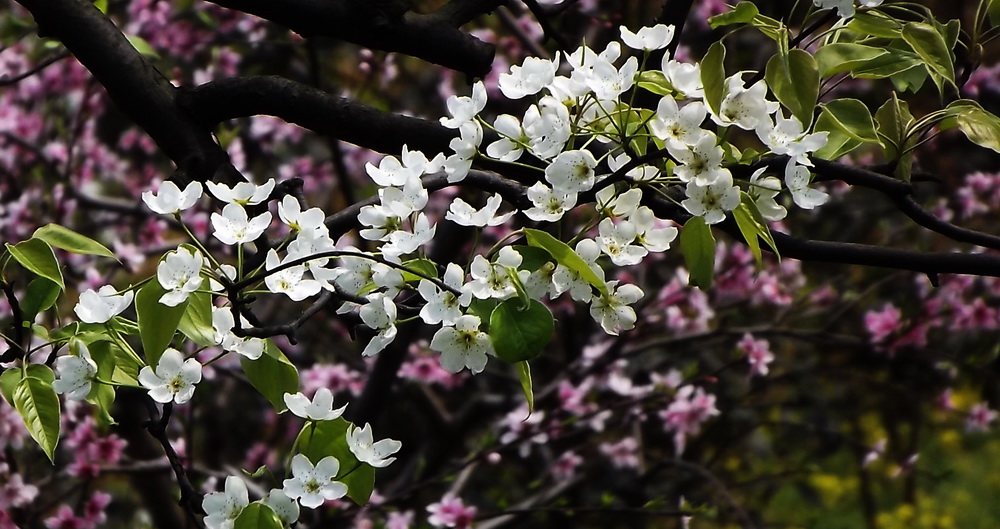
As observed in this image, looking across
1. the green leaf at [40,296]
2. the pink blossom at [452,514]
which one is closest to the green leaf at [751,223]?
the green leaf at [40,296]

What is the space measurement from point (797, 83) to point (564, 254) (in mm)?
295

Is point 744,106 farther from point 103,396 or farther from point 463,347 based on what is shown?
point 103,396

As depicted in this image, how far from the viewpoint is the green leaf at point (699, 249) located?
3.41ft

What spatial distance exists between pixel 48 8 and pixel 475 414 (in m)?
2.08

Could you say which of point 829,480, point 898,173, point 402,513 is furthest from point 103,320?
point 829,480

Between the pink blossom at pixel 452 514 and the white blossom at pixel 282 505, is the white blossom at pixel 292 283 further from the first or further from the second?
the pink blossom at pixel 452 514

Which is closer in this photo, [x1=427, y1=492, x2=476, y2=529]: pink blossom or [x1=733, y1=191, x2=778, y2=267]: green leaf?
[x1=733, y1=191, x2=778, y2=267]: green leaf

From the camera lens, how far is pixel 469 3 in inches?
59.9

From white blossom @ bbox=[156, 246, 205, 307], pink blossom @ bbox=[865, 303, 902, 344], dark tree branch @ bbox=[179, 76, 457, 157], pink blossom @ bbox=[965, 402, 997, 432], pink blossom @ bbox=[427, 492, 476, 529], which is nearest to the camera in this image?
white blossom @ bbox=[156, 246, 205, 307]

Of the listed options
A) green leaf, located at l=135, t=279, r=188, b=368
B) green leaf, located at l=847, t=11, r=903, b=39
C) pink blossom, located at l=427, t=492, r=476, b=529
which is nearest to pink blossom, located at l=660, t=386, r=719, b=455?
pink blossom, located at l=427, t=492, r=476, b=529

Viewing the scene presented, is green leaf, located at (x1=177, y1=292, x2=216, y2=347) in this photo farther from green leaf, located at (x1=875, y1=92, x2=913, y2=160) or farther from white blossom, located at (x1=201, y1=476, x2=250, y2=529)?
green leaf, located at (x1=875, y1=92, x2=913, y2=160)

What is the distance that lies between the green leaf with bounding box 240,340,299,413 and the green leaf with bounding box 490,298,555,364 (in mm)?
264

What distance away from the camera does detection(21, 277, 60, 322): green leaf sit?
119 cm

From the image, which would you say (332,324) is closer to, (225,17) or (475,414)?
(475,414)
